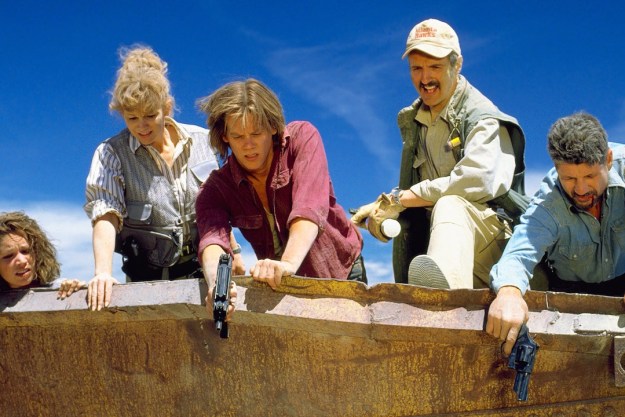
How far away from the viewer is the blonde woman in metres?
4.45

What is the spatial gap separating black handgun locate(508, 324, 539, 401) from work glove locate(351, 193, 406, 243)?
3.83 ft

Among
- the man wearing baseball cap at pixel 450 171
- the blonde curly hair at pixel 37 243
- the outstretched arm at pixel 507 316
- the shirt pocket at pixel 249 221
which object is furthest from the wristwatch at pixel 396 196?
the blonde curly hair at pixel 37 243

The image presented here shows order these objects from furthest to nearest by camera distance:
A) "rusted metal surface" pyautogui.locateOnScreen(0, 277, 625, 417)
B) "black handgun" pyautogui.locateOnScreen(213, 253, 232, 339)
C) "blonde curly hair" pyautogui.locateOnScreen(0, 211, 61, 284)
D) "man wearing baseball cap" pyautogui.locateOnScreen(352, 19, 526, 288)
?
"blonde curly hair" pyautogui.locateOnScreen(0, 211, 61, 284)
"man wearing baseball cap" pyautogui.locateOnScreen(352, 19, 526, 288)
"rusted metal surface" pyautogui.locateOnScreen(0, 277, 625, 417)
"black handgun" pyautogui.locateOnScreen(213, 253, 232, 339)

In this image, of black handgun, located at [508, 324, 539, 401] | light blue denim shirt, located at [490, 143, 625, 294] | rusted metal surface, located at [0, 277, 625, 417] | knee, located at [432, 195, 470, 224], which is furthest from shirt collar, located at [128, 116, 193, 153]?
black handgun, located at [508, 324, 539, 401]

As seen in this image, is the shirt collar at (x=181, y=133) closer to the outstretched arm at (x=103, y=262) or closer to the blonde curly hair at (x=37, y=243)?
the outstretched arm at (x=103, y=262)

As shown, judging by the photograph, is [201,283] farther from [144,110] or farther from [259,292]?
[144,110]

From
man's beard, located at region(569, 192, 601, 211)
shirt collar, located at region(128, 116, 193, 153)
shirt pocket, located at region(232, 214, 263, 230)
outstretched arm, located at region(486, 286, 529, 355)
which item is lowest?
outstretched arm, located at region(486, 286, 529, 355)

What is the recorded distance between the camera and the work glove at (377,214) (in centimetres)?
453

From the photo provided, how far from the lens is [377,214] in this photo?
4.54m

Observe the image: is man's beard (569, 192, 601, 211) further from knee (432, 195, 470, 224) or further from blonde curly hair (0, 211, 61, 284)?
blonde curly hair (0, 211, 61, 284)

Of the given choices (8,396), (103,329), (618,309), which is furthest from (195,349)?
(618,309)

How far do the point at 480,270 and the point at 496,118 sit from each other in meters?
0.79

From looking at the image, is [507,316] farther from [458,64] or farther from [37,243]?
[37,243]

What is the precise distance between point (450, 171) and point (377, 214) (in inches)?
18.0
